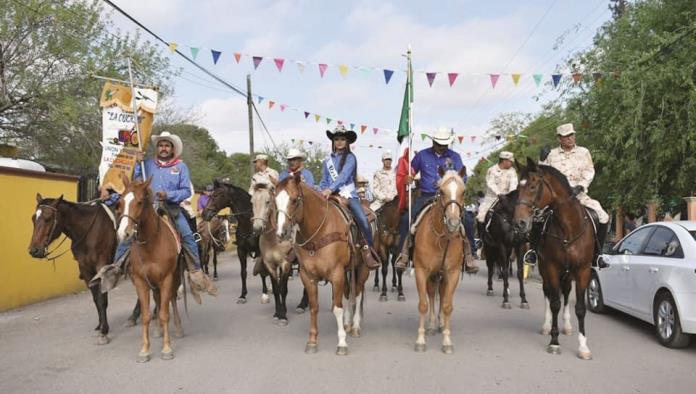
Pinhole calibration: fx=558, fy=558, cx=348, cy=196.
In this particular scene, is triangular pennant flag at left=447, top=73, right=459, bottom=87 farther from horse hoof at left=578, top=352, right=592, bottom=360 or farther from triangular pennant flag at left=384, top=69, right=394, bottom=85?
horse hoof at left=578, top=352, right=592, bottom=360

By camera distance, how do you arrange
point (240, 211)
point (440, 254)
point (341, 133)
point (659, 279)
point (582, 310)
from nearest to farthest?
point (582, 310)
point (440, 254)
point (659, 279)
point (341, 133)
point (240, 211)

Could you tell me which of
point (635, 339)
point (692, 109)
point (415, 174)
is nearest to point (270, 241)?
point (415, 174)

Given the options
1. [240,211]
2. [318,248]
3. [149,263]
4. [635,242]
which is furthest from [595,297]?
[149,263]

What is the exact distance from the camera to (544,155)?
8.23m

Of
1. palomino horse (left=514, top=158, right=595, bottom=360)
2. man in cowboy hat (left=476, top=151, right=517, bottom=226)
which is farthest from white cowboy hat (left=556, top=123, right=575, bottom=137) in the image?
man in cowboy hat (left=476, top=151, right=517, bottom=226)

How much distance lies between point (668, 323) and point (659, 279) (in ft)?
1.83

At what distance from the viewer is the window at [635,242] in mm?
8328

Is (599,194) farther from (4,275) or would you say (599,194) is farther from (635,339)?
(4,275)

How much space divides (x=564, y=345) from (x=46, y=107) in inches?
639

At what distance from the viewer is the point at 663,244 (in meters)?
7.63

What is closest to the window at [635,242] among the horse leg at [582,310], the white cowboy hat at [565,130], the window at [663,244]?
the window at [663,244]

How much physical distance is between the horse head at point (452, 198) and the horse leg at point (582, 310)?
1804 mm

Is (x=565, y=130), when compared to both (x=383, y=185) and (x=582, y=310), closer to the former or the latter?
(x=582, y=310)

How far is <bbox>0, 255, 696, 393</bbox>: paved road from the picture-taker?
18.3 feet
